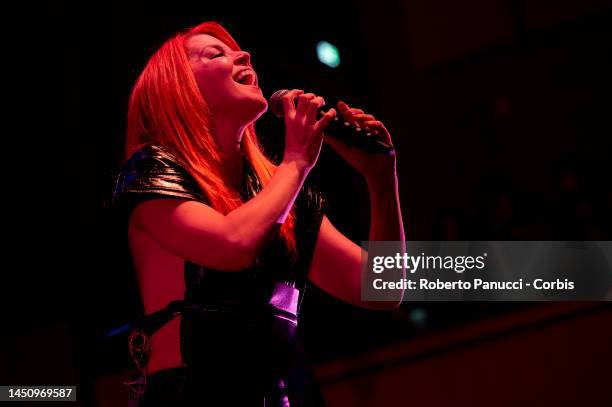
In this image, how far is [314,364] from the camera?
2322mm

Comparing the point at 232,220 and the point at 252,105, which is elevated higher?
the point at 252,105

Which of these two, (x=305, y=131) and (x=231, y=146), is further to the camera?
(x=231, y=146)

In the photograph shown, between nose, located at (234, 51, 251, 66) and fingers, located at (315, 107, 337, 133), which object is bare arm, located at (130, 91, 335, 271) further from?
nose, located at (234, 51, 251, 66)

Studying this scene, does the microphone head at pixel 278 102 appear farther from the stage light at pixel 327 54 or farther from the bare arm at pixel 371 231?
the stage light at pixel 327 54

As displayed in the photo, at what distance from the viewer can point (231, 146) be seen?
4.59ft

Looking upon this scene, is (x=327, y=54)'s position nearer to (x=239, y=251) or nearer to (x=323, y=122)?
(x=323, y=122)

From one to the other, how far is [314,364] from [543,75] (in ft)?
10.8

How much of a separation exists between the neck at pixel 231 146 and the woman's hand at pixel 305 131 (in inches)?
6.5

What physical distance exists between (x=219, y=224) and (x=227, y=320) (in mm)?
164

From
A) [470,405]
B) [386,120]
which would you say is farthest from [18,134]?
[386,120]

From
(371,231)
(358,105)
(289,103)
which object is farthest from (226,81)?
(358,105)

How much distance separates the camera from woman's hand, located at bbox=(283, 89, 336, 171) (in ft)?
3.93

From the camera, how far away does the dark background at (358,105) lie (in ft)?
8.99

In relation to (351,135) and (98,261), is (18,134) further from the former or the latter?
(351,135)
